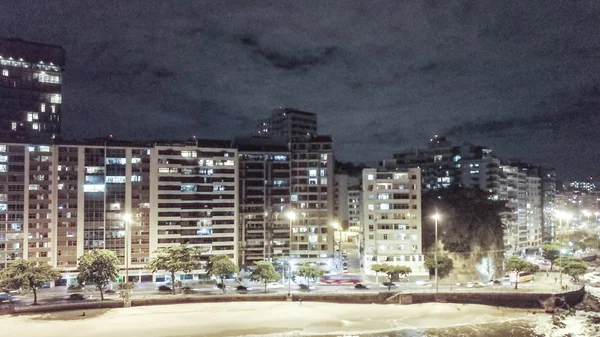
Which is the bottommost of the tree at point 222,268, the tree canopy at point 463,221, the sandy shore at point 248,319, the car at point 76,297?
the sandy shore at point 248,319

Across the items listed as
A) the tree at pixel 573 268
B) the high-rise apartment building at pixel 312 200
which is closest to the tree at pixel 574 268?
the tree at pixel 573 268

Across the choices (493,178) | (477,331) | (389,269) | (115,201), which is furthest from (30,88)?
(493,178)

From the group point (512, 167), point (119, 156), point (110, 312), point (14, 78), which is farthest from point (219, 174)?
point (512, 167)

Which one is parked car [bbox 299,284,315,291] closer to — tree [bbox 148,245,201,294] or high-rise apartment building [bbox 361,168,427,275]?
high-rise apartment building [bbox 361,168,427,275]

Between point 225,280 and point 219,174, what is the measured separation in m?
18.6

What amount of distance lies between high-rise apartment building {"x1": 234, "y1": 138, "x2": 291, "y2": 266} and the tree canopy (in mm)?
26866

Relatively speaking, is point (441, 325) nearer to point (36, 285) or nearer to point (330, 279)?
point (330, 279)

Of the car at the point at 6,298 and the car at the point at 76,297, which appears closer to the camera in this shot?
the car at the point at 6,298

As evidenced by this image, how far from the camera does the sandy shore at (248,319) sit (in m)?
53.9

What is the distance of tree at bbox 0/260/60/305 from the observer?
62.2 metres

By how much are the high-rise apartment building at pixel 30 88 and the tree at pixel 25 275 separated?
5869 centimetres

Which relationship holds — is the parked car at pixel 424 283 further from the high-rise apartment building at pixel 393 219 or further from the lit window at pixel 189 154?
the lit window at pixel 189 154

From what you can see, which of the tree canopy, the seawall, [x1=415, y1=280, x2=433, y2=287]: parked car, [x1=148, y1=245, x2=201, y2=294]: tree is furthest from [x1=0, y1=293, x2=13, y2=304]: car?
the tree canopy

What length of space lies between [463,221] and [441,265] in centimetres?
1265
